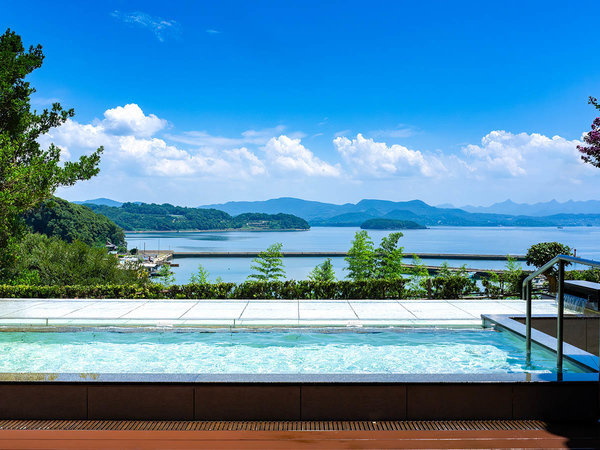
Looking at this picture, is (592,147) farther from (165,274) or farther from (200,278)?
(165,274)

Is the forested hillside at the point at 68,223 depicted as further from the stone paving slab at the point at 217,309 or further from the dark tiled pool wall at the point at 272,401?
the dark tiled pool wall at the point at 272,401

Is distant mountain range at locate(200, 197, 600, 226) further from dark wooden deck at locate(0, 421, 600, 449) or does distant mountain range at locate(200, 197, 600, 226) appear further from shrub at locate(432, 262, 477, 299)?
dark wooden deck at locate(0, 421, 600, 449)

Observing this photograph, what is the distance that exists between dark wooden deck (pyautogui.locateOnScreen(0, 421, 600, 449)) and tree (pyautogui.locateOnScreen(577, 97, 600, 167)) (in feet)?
16.0

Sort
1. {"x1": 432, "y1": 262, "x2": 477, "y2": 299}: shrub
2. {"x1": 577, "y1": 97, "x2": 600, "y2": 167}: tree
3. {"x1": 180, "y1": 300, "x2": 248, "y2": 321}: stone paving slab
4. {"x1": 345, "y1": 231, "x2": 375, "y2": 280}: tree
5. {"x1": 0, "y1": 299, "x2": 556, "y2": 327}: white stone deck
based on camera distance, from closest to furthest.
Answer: {"x1": 577, "y1": 97, "x2": 600, "y2": 167}: tree
{"x1": 0, "y1": 299, "x2": 556, "y2": 327}: white stone deck
{"x1": 180, "y1": 300, "x2": 248, "y2": 321}: stone paving slab
{"x1": 432, "y1": 262, "x2": 477, "y2": 299}: shrub
{"x1": 345, "y1": 231, "x2": 375, "y2": 280}: tree

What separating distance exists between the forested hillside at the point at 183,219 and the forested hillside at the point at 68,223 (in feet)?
132

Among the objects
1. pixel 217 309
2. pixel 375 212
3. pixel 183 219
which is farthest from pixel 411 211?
pixel 217 309

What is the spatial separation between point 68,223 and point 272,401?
49.4 m

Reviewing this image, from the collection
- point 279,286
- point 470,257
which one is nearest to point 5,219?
point 279,286

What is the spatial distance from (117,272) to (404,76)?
3059 cm

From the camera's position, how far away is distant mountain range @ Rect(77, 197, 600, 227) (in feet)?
415

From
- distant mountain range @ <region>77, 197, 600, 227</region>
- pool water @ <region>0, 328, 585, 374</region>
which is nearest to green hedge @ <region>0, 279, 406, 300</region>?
pool water @ <region>0, 328, 585, 374</region>

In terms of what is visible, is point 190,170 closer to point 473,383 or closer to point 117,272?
point 117,272

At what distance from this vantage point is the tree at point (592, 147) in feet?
20.6

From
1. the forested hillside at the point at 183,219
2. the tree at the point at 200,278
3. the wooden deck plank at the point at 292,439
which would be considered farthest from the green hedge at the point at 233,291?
the forested hillside at the point at 183,219
